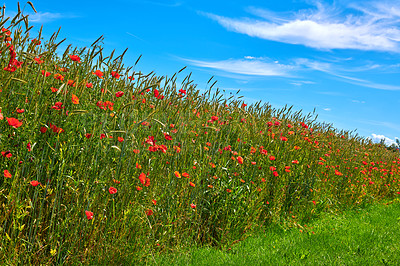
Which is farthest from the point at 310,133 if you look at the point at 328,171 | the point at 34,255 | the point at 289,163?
the point at 34,255

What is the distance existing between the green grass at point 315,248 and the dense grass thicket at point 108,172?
19cm

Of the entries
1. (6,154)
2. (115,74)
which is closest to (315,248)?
(115,74)

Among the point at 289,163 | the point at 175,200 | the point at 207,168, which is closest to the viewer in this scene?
the point at 175,200

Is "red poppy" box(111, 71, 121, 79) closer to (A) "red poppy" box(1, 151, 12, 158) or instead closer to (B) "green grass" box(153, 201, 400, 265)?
(A) "red poppy" box(1, 151, 12, 158)

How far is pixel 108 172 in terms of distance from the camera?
2666mm

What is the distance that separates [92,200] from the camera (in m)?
2.55

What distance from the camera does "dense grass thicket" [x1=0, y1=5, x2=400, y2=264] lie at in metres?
2.47

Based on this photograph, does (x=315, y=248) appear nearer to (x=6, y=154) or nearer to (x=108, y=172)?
(x=108, y=172)

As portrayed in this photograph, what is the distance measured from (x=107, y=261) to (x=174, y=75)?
7.38 feet

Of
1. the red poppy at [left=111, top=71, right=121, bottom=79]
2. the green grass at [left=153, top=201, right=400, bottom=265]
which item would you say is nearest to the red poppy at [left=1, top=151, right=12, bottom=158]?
the red poppy at [left=111, top=71, right=121, bottom=79]

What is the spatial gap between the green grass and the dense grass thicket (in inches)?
7.6

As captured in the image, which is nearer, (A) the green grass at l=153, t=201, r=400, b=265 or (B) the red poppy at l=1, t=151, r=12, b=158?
(B) the red poppy at l=1, t=151, r=12, b=158

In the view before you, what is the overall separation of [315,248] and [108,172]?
2.91 m

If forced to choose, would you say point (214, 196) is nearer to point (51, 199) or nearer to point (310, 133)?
point (51, 199)
